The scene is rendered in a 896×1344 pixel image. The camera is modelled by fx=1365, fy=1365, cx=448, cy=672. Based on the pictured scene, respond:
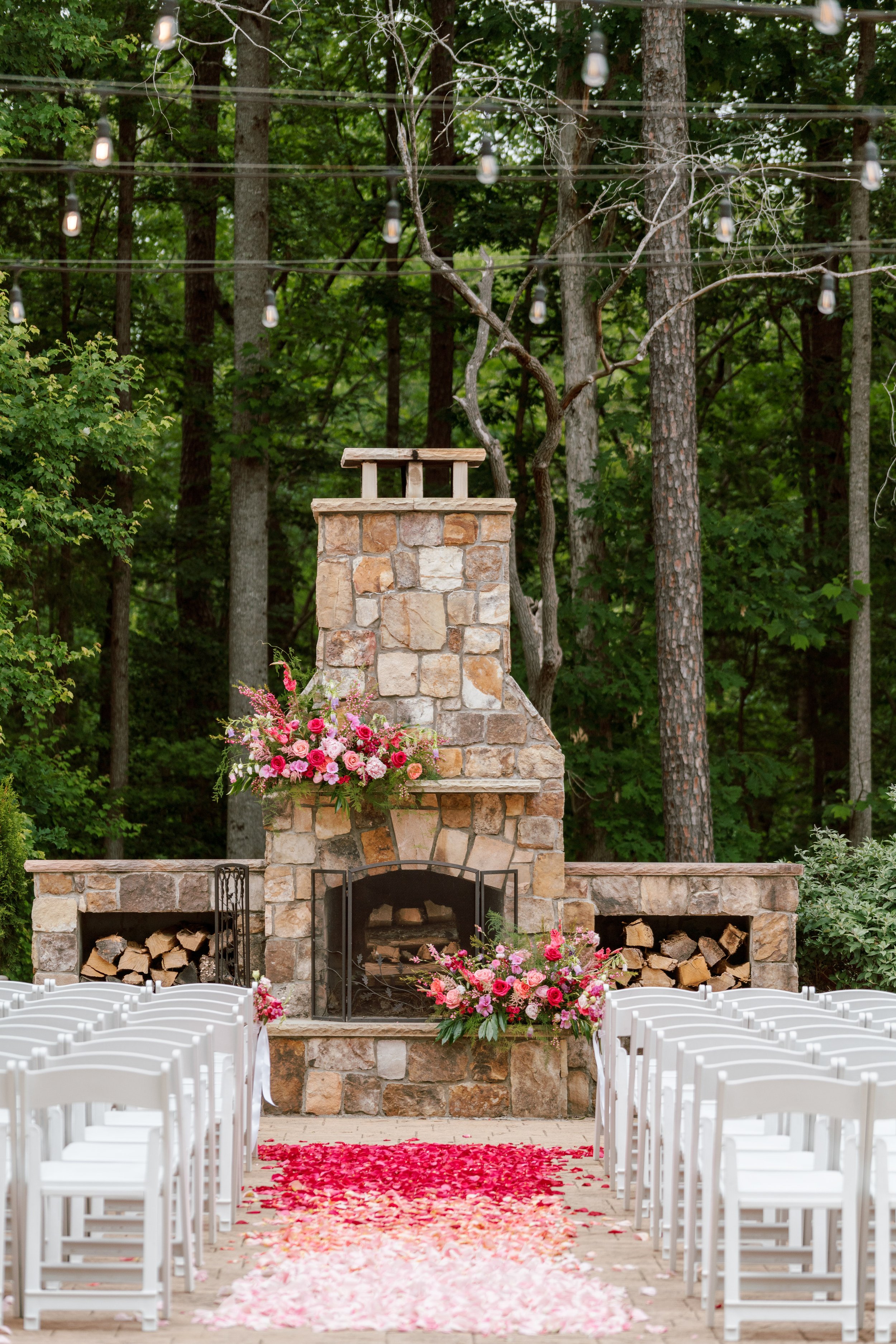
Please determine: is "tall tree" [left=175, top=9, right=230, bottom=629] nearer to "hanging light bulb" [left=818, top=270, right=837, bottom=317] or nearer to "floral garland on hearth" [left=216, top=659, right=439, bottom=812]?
"floral garland on hearth" [left=216, top=659, right=439, bottom=812]

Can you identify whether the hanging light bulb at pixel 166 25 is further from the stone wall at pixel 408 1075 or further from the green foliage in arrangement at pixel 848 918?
the green foliage in arrangement at pixel 848 918

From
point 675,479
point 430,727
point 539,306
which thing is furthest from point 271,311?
point 675,479

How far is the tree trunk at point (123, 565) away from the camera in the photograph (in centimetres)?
1387

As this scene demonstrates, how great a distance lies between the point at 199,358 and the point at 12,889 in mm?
7517

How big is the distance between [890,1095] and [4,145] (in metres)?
10.2

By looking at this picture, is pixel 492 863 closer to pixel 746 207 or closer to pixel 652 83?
pixel 652 83

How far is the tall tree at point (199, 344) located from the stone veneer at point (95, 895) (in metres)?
7.22

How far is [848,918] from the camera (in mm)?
8922

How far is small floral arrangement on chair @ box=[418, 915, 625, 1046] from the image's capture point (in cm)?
768

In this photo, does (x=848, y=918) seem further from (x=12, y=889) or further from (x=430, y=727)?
(x=12, y=889)

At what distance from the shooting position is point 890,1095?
4.23m

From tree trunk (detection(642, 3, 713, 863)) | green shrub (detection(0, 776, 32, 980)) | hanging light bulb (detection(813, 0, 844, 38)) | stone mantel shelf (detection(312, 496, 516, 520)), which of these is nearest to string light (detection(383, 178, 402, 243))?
stone mantel shelf (detection(312, 496, 516, 520))

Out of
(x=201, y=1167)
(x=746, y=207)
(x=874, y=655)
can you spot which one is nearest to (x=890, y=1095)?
(x=201, y=1167)

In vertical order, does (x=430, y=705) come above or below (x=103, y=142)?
below
